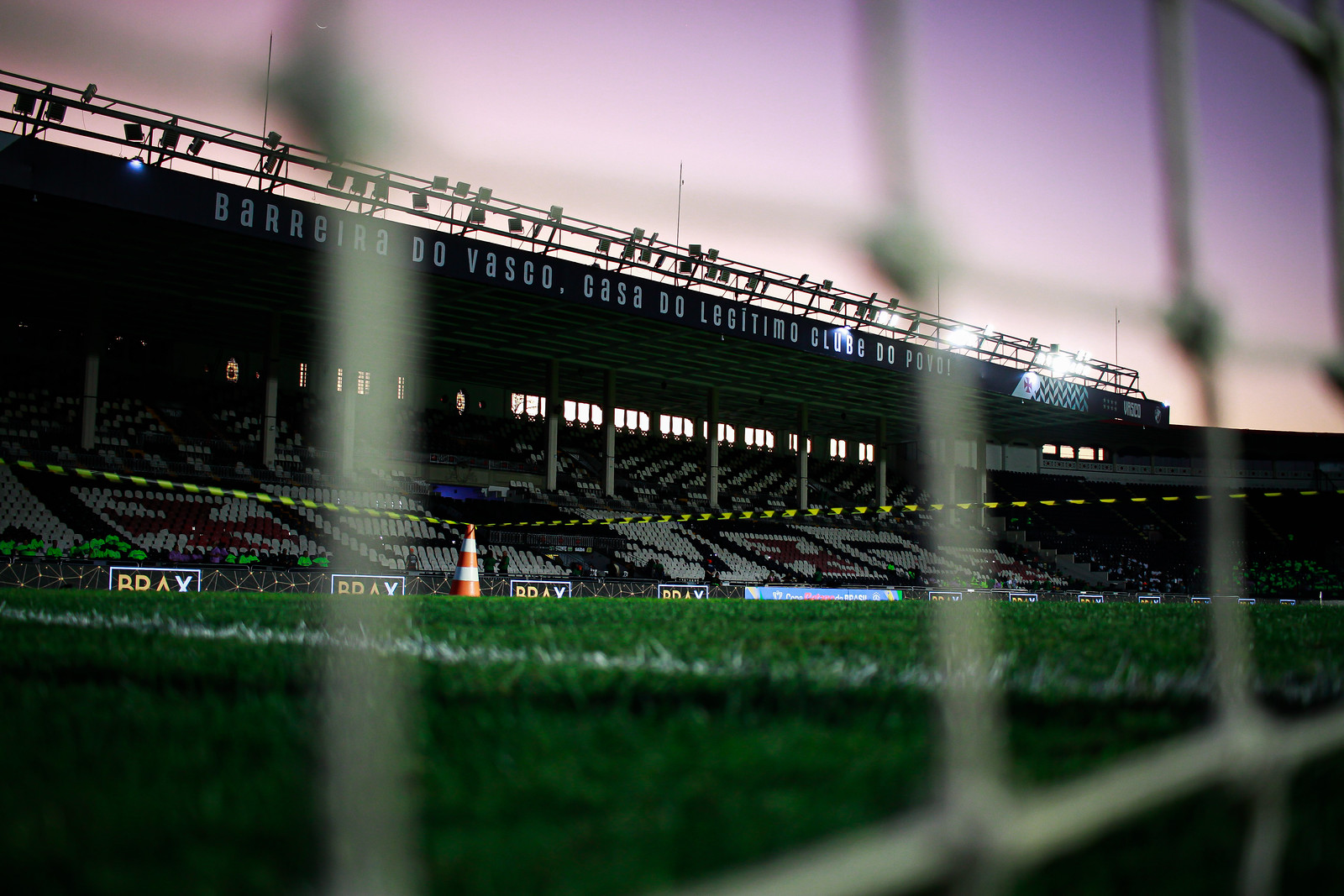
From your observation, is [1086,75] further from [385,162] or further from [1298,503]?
[1298,503]

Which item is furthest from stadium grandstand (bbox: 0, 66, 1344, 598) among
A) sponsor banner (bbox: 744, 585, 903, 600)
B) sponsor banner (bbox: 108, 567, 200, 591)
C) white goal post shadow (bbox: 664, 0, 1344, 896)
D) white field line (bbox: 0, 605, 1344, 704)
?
white goal post shadow (bbox: 664, 0, 1344, 896)

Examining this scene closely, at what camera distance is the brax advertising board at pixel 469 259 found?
13062 mm

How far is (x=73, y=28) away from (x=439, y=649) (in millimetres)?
2462

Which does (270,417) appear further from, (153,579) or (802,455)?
(802,455)

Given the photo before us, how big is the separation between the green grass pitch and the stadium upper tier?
6987 millimetres

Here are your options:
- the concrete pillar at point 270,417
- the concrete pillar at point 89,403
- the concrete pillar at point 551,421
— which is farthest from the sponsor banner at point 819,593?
the concrete pillar at point 89,403

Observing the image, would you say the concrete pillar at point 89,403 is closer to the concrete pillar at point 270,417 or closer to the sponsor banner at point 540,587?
the concrete pillar at point 270,417

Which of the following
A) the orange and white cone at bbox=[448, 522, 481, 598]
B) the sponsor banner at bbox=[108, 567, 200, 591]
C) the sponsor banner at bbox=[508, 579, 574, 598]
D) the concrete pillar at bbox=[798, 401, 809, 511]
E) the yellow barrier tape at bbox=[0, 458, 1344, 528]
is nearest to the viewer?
the sponsor banner at bbox=[108, 567, 200, 591]

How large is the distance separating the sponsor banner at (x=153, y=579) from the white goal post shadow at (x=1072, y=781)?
1131cm

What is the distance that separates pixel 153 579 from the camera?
1134cm

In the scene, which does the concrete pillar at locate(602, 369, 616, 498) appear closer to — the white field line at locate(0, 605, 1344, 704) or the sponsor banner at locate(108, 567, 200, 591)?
the sponsor banner at locate(108, 567, 200, 591)

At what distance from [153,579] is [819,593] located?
11.5m

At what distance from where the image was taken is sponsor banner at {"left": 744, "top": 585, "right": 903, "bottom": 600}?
16.7 m

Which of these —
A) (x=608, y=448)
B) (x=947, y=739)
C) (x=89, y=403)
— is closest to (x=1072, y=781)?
(x=947, y=739)
